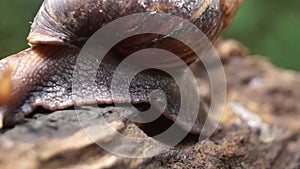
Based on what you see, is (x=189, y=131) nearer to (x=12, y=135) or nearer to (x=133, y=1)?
(x=133, y=1)

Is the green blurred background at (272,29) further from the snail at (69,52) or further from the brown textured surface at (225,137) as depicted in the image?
the snail at (69,52)

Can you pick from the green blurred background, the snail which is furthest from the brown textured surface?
the green blurred background

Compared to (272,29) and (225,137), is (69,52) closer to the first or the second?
(225,137)

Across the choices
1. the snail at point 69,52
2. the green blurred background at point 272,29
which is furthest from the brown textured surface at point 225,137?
the green blurred background at point 272,29

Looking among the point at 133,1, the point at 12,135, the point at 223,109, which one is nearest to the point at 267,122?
the point at 223,109

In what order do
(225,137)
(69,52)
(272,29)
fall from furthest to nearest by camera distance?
(272,29) < (225,137) < (69,52)

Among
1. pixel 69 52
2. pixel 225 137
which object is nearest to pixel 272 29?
pixel 225 137
